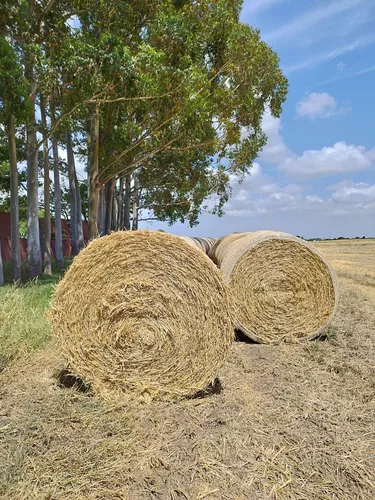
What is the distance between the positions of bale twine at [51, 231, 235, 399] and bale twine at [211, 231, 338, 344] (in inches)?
74.4

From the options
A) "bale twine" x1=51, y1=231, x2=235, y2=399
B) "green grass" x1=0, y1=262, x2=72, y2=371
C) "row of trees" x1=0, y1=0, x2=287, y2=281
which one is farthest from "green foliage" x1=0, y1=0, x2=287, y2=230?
"bale twine" x1=51, y1=231, x2=235, y2=399

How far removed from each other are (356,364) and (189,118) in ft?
28.7

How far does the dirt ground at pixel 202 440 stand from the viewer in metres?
2.61

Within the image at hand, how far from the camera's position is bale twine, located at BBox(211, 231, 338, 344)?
19.3ft

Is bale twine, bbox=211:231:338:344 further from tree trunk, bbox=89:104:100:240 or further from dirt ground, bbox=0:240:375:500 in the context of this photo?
tree trunk, bbox=89:104:100:240

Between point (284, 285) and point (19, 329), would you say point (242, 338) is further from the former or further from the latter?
point (19, 329)

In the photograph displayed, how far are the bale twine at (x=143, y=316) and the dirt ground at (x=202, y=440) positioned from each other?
0.82ft

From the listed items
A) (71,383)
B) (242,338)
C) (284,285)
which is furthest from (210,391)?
(284,285)

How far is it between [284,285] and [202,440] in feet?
10.6

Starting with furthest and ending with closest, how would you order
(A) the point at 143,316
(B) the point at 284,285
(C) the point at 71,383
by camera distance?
(B) the point at 284,285 → (C) the point at 71,383 → (A) the point at 143,316

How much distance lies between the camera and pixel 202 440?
3.12 m

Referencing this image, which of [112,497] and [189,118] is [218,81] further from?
[112,497]

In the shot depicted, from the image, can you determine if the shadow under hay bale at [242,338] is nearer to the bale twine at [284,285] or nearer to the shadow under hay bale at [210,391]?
the bale twine at [284,285]

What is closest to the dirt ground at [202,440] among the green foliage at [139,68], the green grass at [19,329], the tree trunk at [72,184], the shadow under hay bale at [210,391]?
the shadow under hay bale at [210,391]
